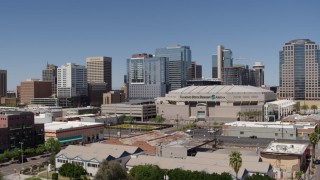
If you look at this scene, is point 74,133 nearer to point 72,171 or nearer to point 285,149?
point 72,171

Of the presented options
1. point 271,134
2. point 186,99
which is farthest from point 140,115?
point 271,134

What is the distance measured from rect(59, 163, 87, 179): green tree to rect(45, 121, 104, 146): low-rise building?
30950 mm

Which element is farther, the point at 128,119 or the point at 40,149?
the point at 128,119

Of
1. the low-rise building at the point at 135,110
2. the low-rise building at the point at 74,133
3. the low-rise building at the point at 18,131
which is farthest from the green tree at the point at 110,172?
the low-rise building at the point at 135,110

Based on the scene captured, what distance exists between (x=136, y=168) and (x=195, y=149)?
2019 cm

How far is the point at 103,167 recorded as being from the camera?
4719cm

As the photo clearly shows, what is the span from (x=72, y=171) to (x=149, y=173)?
12704 mm

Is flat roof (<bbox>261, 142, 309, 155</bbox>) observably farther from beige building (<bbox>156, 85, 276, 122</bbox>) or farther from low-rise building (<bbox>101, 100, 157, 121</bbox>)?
low-rise building (<bbox>101, 100, 157, 121</bbox>)

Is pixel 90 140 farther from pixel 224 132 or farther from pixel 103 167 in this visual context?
pixel 103 167

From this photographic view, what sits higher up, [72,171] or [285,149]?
[285,149]

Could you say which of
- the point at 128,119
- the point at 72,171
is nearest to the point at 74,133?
the point at 72,171

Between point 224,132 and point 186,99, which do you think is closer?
point 224,132

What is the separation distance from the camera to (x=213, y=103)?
144 meters

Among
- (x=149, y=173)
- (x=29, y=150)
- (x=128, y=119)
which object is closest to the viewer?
(x=149, y=173)
